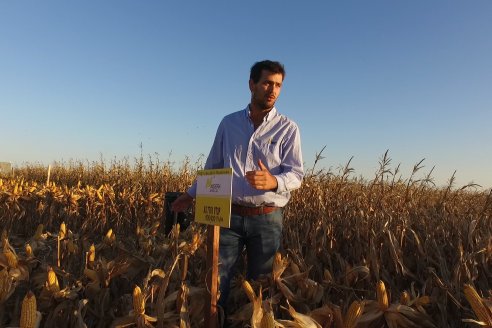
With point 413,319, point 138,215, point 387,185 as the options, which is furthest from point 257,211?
point 138,215

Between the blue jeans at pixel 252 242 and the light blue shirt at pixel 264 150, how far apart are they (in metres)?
0.11

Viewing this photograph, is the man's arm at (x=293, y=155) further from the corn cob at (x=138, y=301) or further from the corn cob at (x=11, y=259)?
the corn cob at (x=11, y=259)

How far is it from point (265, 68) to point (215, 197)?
833 mm

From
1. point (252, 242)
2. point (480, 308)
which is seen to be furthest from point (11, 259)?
point (480, 308)

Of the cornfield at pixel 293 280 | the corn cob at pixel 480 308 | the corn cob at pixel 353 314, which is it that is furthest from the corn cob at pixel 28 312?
the corn cob at pixel 480 308

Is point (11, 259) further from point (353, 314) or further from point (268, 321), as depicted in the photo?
point (353, 314)

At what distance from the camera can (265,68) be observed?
7.31 ft

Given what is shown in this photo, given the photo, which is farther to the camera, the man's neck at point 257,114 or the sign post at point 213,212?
the man's neck at point 257,114

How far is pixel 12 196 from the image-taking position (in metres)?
5.30

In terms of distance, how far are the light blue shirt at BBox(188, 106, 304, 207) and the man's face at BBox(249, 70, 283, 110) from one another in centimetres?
9

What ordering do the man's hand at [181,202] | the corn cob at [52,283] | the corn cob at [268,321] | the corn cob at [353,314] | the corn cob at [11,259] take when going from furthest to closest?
the man's hand at [181,202]
the corn cob at [11,259]
the corn cob at [52,283]
the corn cob at [353,314]
the corn cob at [268,321]

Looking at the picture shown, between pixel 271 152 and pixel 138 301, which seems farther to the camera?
pixel 271 152

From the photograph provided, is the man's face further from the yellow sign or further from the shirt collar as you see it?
the yellow sign

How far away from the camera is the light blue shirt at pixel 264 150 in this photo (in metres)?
2.25
